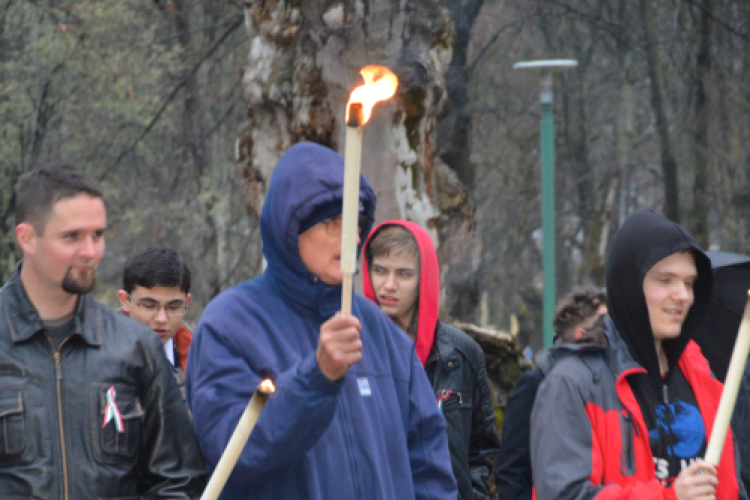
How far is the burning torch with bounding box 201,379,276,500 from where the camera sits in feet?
6.72

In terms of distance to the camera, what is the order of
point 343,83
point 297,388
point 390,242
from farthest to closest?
point 343,83
point 390,242
point 297,388

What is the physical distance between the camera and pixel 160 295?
167 inches

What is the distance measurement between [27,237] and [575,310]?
7.67ft

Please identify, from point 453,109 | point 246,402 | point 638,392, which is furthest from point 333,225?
point 453,109

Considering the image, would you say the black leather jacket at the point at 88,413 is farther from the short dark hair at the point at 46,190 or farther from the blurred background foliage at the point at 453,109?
the blurred background foliage at the point at 453,109

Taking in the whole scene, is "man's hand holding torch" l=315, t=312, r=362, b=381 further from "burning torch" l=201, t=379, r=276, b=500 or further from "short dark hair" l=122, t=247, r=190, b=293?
"short dark hair" l=122, t=247, r=190, b=293

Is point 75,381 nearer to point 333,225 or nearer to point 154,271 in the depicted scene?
point 333,225

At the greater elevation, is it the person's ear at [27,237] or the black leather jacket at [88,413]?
the person's ear at [27,237]

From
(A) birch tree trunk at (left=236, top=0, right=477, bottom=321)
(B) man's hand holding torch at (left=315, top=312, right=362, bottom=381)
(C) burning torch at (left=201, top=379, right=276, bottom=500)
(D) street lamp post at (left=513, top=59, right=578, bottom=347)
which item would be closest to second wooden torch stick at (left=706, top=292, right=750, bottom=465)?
Result: (B) man's hand holding torch at (left=315, top=312, right=362, bottom=381)

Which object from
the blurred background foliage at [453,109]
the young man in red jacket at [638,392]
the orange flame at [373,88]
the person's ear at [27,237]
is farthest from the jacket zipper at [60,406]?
the blurred background foliage at [453,109]

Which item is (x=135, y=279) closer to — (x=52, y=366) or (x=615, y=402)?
(x=52, y=366)

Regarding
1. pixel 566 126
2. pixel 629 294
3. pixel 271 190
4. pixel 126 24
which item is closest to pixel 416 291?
pixel 629 294

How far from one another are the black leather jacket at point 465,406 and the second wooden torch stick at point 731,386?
151cm

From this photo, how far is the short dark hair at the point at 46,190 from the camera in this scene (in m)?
2.74
